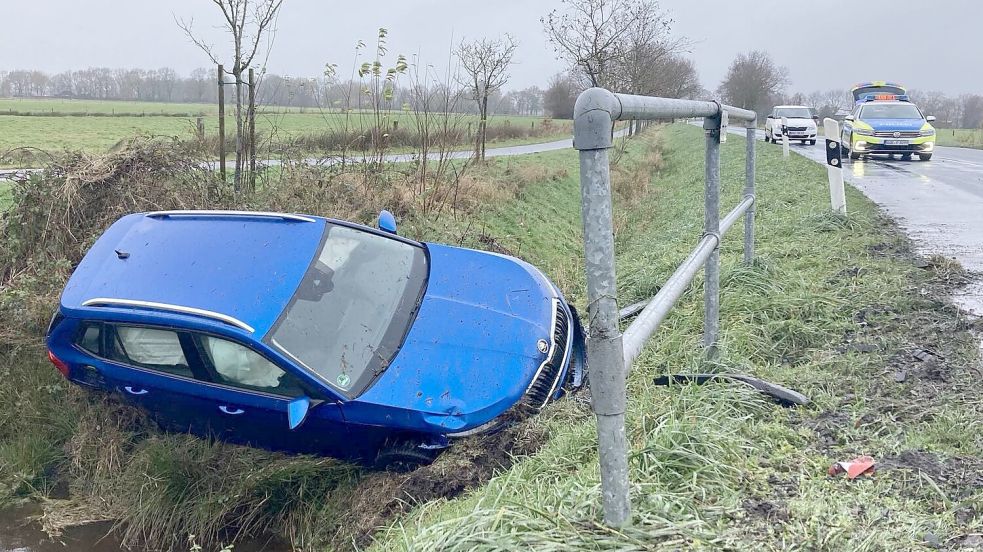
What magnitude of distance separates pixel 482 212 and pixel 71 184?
579 cm

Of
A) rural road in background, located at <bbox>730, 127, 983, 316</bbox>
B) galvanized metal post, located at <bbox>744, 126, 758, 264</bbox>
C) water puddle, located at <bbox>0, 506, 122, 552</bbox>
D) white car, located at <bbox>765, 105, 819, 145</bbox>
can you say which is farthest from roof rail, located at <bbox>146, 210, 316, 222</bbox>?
white car, located at <bbox>765, 105, 819, 145</bbox>

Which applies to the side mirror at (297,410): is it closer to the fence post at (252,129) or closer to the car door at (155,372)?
the car door at (155,372)

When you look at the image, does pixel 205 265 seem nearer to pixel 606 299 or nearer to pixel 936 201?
pixel 606 299

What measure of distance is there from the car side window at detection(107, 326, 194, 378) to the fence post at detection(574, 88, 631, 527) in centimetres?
344

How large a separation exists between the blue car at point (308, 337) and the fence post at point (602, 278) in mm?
2254

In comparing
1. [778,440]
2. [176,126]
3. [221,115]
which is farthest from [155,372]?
[176,126]

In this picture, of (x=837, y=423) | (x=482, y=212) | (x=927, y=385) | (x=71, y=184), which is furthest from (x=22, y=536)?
(x=482, y=212)

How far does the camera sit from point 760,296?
4.80m

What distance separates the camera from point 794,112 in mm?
28641

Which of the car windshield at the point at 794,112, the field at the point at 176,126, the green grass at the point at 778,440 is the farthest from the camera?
the car windshield at the point at 794,112

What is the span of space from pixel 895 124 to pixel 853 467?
56.0 ft

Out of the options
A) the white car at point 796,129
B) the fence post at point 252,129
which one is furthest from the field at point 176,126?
the white car at point 796,129

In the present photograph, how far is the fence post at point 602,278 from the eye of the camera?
1769mm

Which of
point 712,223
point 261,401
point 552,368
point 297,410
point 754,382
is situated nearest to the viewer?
point 754,382
